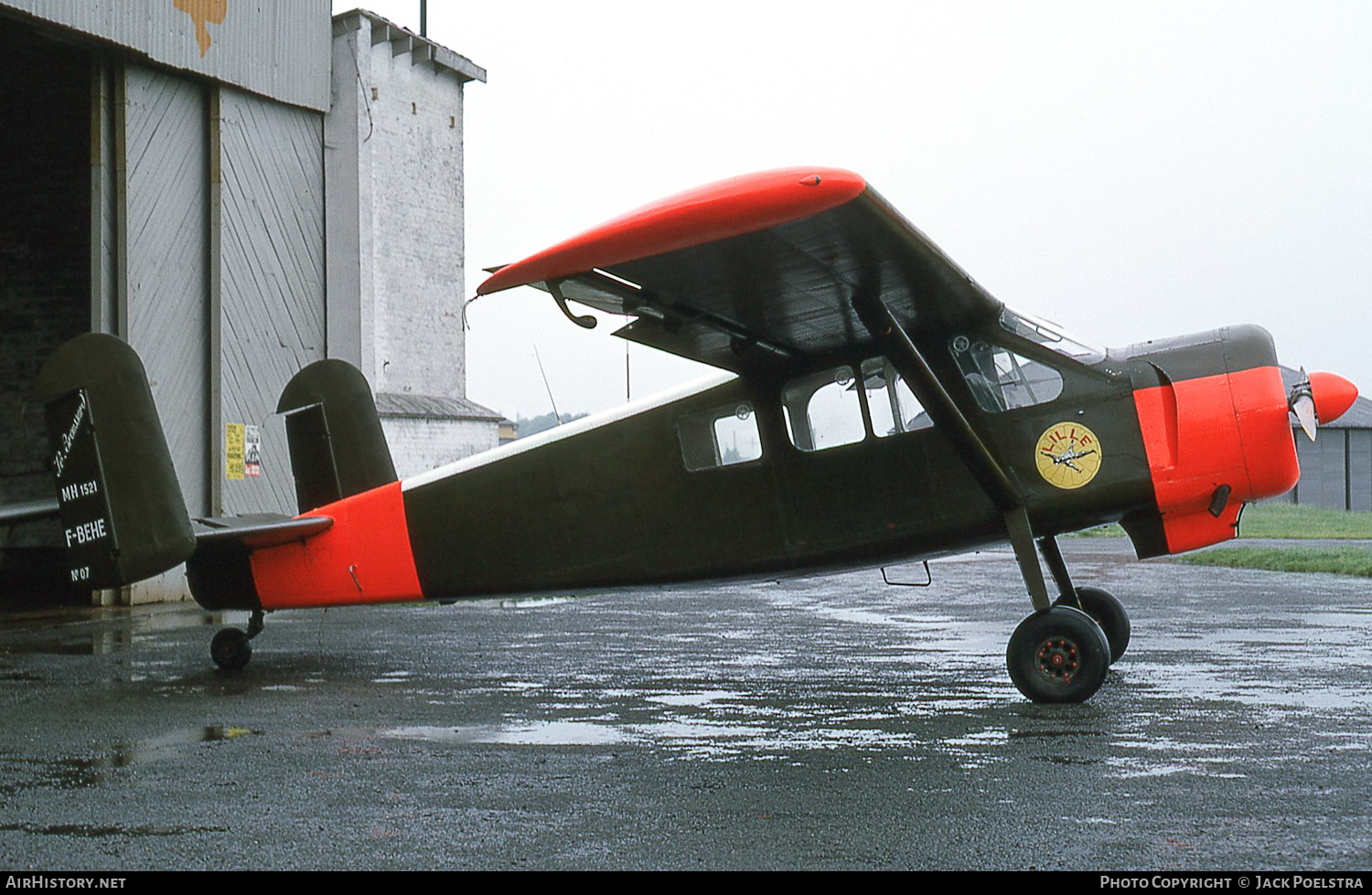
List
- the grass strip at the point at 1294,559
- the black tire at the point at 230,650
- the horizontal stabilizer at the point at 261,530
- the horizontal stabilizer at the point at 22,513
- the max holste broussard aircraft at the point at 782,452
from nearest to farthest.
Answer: the max holste broussard aircraft at the point at 782,452
the horizontal stabilizer at the point at 261,530
the black tire at the point at 230,650
the horizontal stabilizer at the point at 22,513
the grass strip at the point at 1294,559

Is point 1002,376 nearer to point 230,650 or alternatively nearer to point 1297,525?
point 230,650

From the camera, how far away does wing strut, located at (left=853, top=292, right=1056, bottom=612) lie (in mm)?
7117

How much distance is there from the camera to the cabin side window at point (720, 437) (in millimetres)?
8023

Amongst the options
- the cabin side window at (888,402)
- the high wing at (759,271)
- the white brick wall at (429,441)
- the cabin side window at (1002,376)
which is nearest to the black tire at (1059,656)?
the cabin side window at (1002,376)

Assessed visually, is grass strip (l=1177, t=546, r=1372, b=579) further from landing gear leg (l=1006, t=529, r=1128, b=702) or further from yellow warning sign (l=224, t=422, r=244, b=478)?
yellow warning sign (l=224, t=422, r=244, b=478)

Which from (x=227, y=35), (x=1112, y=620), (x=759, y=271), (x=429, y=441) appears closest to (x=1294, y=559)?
(x=1112, y=620)

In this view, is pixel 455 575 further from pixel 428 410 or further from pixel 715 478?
pixel 428 410

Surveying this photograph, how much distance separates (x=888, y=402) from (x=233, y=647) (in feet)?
16.8

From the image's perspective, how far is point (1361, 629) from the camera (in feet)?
35.3

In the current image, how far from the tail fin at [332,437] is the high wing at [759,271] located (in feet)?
10.5

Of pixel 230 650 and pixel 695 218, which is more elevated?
pixel 695 218

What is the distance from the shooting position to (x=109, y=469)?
8.37m

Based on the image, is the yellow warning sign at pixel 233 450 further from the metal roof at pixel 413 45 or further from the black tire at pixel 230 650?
the metal roof at pixel 413 45

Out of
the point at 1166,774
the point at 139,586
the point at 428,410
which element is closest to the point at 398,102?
the point at 428,410
